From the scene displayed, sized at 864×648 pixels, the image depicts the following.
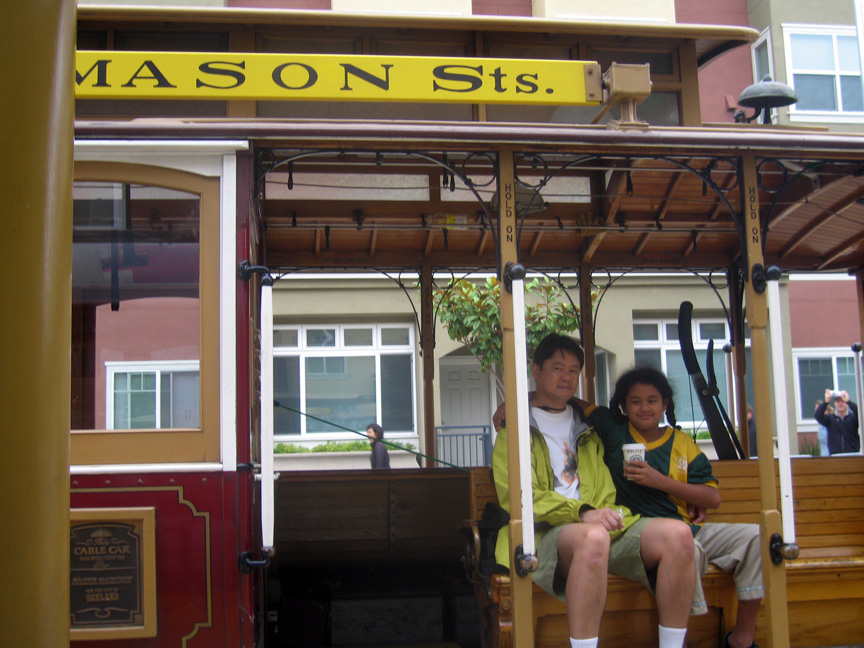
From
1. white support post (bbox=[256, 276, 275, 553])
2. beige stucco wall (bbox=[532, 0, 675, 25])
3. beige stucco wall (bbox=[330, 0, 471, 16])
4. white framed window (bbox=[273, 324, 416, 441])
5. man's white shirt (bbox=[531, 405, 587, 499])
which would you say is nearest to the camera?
white support post (bbox=[256, 276, 275, 553])

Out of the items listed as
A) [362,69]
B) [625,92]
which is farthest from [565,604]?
[362,69]

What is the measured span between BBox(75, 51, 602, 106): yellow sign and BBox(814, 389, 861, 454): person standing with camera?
768 cm

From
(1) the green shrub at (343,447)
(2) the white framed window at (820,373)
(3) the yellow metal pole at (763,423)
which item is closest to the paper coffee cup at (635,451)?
(3) the yellow metal pole at (763,423)

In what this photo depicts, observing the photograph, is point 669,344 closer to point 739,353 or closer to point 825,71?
point 825,71

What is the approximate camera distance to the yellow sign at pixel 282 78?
3.23 meters

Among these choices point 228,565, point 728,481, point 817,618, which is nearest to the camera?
point 228,565

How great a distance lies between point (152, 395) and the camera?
3.14 metres

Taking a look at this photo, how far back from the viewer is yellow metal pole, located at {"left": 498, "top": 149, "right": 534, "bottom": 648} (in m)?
3.13

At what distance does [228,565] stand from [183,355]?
861 millimetres

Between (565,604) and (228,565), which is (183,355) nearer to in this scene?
(228,565)

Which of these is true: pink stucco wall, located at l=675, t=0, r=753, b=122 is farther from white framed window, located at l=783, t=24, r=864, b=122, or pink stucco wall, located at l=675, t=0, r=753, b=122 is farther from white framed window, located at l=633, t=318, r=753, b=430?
white framed window, located at l=633, t=318, r=753, b=430

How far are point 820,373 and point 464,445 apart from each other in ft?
22.8

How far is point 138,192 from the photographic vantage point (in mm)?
3205

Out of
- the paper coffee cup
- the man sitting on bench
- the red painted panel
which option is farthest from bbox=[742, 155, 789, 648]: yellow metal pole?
the red painted panel
